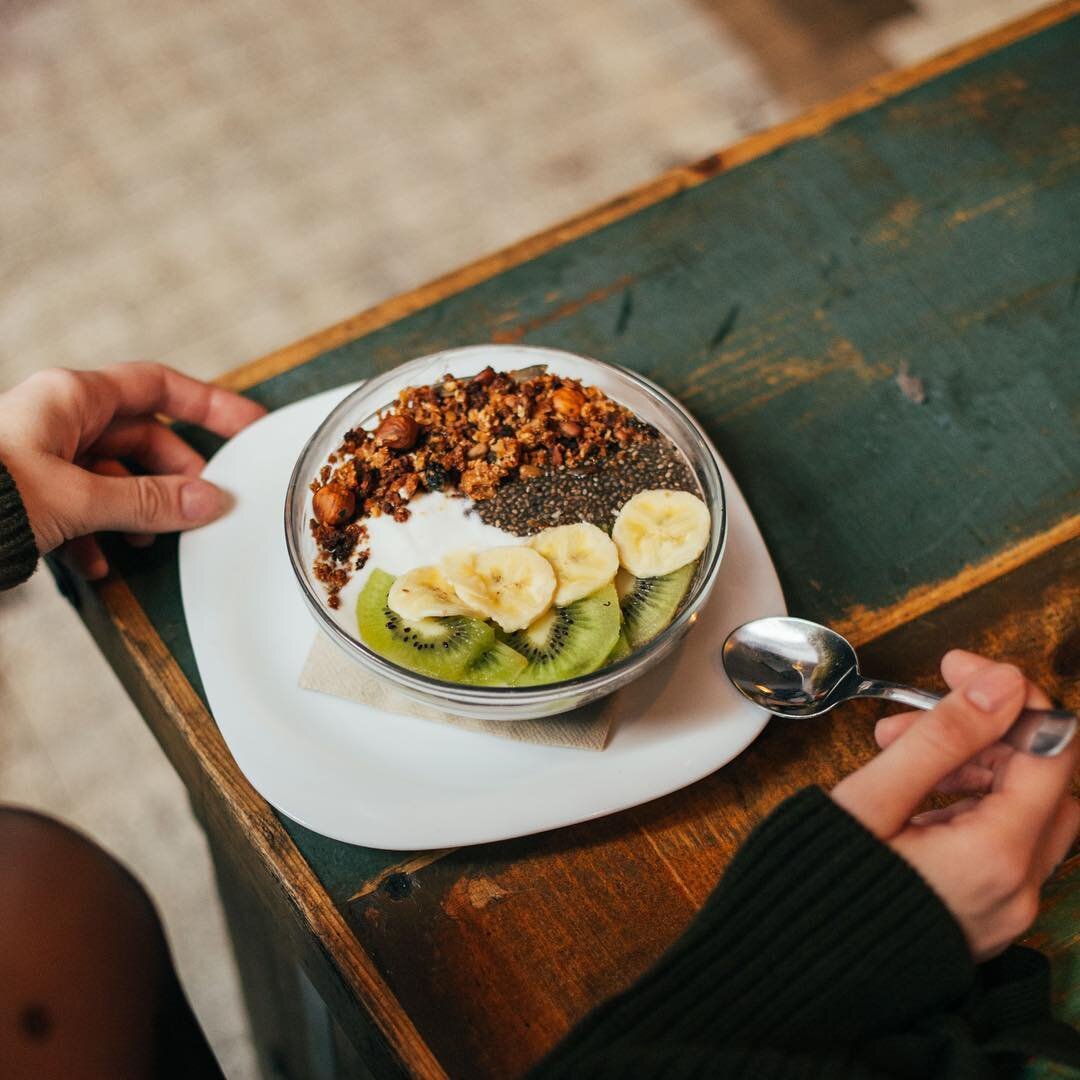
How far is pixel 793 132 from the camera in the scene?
1188 millimetres

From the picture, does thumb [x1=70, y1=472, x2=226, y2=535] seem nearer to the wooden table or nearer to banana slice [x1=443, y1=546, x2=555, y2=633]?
the wooden table

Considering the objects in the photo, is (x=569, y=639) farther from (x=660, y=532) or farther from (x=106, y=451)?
(x=106, y=451)

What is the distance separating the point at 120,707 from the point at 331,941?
842 mm

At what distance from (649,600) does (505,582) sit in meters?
0.11

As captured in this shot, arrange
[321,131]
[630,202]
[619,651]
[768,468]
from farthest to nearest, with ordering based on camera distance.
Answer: [321,131], [630,202], [768,468], [619,651]

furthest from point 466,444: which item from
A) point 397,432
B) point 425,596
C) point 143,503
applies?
point 143,503

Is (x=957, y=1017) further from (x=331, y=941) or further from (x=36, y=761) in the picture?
(x=36, y=761)

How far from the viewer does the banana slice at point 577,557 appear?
31.7 inches

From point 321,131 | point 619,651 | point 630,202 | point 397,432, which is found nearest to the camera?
point 619,651

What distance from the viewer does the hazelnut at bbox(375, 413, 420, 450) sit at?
2.94 ft

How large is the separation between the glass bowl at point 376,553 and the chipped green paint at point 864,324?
5.1 inches

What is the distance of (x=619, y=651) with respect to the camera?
0.79 metres

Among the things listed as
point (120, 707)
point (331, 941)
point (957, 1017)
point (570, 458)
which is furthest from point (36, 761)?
point (957, 1017)

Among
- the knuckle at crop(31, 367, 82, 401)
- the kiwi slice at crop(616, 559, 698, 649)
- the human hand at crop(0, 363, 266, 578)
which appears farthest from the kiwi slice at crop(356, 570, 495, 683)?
the knuckle at crop(31, 367, 82, 401)
